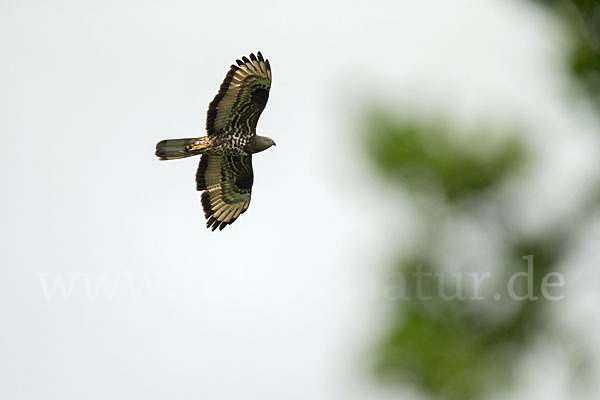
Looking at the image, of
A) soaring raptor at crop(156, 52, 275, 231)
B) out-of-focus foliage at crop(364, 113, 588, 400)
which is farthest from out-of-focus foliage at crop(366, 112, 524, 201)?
soaring raptor at crop(156, 52, 275, 231)

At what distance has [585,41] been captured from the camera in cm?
339

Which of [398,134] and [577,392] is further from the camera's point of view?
[398,134]

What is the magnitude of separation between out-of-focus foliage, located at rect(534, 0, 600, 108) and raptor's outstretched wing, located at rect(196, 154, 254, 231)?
8.59 meters

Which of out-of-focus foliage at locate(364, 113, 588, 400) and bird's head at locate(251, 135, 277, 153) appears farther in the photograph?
bird's head at locate(251, 135, 277, 153)

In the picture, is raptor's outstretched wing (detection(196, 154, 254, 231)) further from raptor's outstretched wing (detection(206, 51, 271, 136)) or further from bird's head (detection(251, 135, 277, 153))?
raptor's outstretched wing (detection(206, 51, 271, 136))

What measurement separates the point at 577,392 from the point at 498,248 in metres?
0.53

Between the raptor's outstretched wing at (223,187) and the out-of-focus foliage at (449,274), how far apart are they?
8840mm

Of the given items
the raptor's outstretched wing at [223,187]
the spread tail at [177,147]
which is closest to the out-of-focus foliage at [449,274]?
the spread tail at [177,147]

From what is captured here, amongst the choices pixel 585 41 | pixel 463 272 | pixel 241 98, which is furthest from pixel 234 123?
pixel 463 272

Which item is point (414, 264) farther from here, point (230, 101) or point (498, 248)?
point (230, 101)

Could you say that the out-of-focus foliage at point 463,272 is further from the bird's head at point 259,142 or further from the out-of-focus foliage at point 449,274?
the bird's head at point 259,142

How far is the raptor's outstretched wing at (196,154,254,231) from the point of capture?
12.0 metres

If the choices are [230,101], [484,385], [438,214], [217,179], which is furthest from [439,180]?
[217,179]

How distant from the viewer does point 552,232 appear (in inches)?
116
